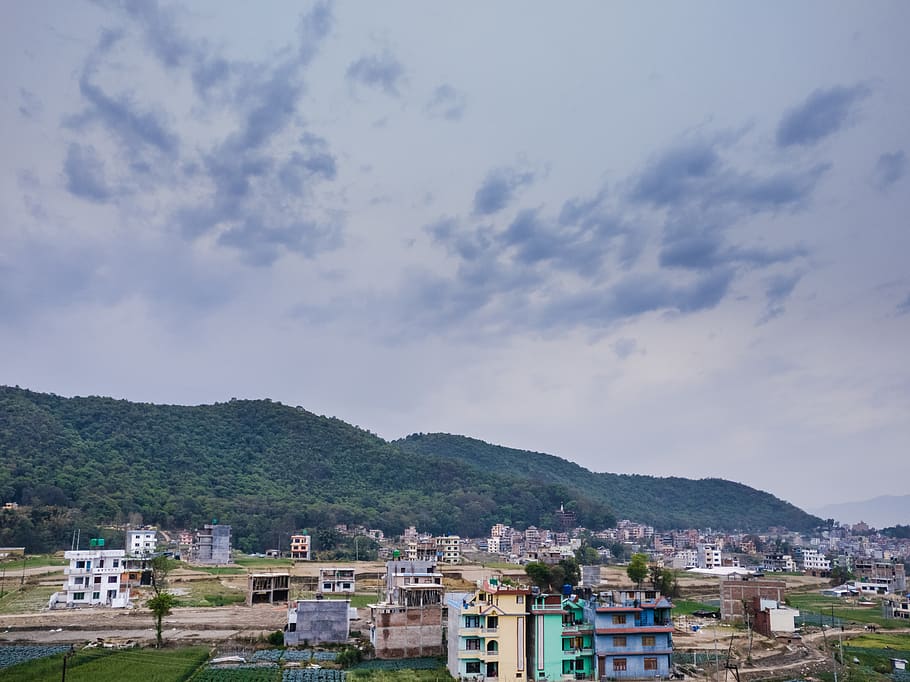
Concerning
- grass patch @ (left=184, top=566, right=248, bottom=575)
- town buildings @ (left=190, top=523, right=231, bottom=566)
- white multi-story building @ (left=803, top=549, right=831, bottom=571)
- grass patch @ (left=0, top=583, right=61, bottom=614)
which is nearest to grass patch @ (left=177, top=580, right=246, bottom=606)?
grass patch @ (left=184, top=566, right=248, bottom=575)

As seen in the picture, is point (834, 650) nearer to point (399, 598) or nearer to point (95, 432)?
point (399, 598)

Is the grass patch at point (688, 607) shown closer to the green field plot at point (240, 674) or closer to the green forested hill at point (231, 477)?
the green field plot at point (240, 674)

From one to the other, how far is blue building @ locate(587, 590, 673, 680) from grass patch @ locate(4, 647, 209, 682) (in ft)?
65.9

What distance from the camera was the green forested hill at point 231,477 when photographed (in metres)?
104

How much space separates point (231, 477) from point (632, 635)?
4449 inches

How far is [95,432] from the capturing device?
140500mm

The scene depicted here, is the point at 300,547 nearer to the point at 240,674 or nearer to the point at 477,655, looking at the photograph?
the point at 240,674

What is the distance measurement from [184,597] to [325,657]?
27242 millimetres

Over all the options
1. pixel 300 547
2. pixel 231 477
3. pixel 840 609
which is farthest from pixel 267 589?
pixel 231 477

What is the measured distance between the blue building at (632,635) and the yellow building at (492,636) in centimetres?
392

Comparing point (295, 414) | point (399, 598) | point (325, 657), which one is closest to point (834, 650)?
point (399, 598)

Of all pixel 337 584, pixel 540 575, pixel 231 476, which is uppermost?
pixel 231 476

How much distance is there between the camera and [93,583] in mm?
57594

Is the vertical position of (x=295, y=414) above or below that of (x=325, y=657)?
above
